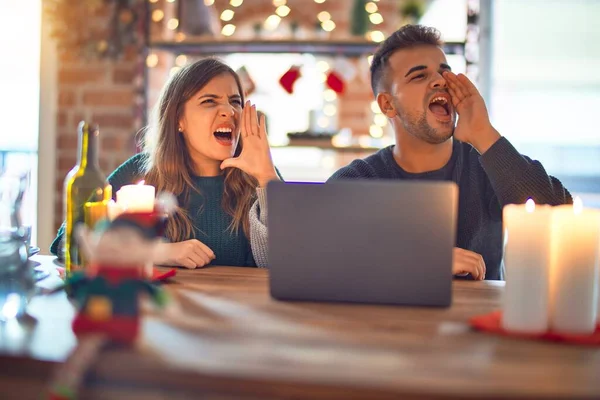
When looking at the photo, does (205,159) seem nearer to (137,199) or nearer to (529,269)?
(137,199)

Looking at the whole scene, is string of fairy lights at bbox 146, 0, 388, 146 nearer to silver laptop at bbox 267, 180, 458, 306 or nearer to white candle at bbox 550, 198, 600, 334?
silver laptop at bbox 267, 180, 458, 306

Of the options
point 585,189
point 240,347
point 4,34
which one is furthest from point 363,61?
point 240,347

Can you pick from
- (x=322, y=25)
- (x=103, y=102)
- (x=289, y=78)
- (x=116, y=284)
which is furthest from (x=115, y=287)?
(x=322, y=25)

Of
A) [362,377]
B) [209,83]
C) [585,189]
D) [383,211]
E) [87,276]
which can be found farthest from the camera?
[585,189]

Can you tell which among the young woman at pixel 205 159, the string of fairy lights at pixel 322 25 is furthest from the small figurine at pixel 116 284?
the string of fairy lights at pixel 322 25

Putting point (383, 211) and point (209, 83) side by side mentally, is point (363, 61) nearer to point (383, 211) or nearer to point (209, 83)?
point (209, 83)

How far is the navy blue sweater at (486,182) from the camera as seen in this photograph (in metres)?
1.97

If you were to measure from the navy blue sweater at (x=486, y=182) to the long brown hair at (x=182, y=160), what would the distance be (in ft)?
1.13

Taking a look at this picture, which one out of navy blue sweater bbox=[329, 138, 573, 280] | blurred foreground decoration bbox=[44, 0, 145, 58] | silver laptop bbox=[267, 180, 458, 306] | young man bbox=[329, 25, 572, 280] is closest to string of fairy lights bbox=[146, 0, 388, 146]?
blurred foreground decoration bbox=[44, 0, 145, 58]

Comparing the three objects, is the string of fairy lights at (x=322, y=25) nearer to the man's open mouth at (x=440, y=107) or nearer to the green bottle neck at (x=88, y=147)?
the man's open mouth at (x=440, y=107)

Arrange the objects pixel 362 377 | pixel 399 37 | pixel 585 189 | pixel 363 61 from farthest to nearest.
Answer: pixel 585 189
pixel 363 61
pixel 399 37
pixel 362 377

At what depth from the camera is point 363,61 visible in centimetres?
367

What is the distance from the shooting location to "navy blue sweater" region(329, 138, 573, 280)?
6.45 feet

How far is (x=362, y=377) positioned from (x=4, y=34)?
4.01 meters
